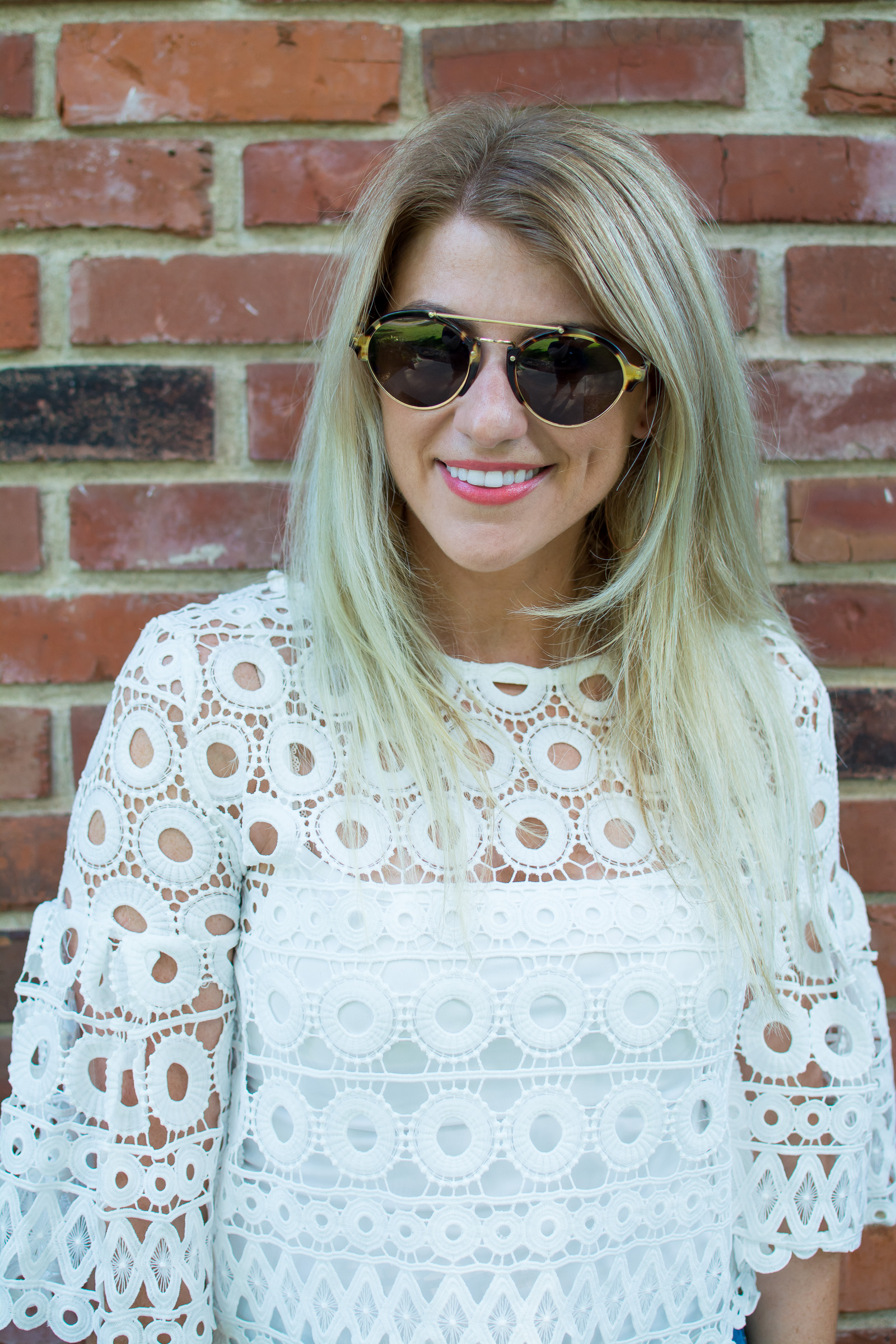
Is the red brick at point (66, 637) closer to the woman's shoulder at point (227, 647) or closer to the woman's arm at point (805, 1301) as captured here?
the woman's shoulder at point (227, 647)

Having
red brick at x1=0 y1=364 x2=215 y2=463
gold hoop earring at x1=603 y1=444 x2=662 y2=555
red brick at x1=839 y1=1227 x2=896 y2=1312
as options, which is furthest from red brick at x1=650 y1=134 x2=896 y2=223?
A: red brick at x1=839 y1=1227 x2=896 y2=1312

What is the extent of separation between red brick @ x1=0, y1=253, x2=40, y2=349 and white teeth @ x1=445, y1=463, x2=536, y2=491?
2.21 ft

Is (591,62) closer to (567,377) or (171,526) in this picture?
(567,377)

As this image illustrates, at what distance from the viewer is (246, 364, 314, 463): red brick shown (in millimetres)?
1417

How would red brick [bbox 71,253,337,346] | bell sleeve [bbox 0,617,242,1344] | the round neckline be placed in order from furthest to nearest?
red brick [bbox 71,253,337,346] → the round neckline → bell sleeve [bbox 0,617,242,1344]

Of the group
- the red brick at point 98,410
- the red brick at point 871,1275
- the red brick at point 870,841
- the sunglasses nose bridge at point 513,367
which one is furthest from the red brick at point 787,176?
the red brick at point 871,1275

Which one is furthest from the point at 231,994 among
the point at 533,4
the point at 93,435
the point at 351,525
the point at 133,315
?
the point at 533,4

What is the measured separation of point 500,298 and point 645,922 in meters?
0.76

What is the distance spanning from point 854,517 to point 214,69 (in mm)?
1157

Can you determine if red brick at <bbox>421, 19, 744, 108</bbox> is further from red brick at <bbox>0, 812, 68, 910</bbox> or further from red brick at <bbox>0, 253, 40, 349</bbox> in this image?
red brick at <bbox>0, 812, 68, 910</bbox>

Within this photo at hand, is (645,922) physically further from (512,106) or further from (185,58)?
(185,58)

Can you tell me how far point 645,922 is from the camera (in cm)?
114

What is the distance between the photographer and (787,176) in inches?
56.8

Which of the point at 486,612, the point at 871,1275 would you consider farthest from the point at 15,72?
the point at 871,1275
